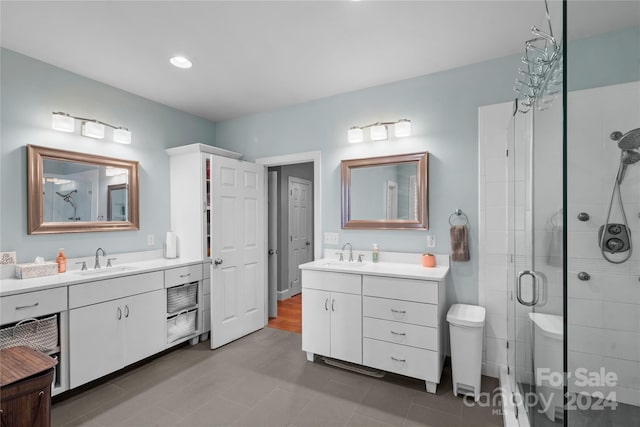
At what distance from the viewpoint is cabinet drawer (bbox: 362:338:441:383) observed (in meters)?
2.24

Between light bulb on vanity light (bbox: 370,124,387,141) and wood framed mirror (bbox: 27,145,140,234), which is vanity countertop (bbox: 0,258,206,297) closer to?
wood framed mirror (bbox: 27,145,140,234)

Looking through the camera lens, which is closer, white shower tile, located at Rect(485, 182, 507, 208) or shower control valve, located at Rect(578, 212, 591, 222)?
shower control valve, located at Rect(578, 212, 591, 222)

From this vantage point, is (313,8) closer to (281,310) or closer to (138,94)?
(138,94)

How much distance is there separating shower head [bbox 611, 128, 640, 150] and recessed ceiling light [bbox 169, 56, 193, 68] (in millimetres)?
2873

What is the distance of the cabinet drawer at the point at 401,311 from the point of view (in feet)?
7.41

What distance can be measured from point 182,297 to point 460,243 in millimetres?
2753

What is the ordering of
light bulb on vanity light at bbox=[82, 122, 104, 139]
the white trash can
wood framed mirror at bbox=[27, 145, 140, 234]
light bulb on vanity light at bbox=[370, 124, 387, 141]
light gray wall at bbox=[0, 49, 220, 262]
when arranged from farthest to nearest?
1. light bulb on vanity light at bbox=[370, 124, 387, 141]
2. light bulb on vanity light at bbox=[82, 122, 104, 139]
3. wood framed mirror at bbox=[27, 145, 140, 234]
4. light gray wall at bbox=[0, 49, 220, 262]
5. the white trash can

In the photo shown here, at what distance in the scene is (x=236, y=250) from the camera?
3336mm

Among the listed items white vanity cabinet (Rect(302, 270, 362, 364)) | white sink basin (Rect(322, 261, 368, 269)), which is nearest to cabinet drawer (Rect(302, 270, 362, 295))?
white vanity cabinet (Rect(302, 270, 362, 364))

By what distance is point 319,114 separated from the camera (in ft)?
11.1

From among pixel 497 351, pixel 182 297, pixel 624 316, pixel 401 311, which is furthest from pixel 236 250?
pixel 624 316

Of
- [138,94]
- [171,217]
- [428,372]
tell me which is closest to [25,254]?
[171,217]

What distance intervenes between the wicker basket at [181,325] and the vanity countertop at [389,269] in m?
1.40

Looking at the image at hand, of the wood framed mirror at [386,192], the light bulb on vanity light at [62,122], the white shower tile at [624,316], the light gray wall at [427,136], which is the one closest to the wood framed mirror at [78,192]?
the light bulb on vanity light at [62,122]
